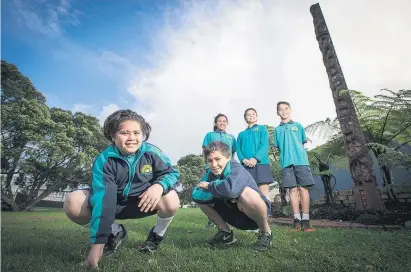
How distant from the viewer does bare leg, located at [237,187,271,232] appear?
2645 millimetres

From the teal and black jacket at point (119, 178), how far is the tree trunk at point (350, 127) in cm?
433

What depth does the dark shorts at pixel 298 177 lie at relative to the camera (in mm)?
4152

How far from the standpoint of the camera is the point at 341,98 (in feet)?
19.6

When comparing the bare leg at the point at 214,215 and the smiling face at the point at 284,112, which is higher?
the smiling face at the point at 284,112

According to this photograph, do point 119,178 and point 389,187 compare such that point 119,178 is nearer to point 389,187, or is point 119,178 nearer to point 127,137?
point 127,137

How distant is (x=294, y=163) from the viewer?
429cm

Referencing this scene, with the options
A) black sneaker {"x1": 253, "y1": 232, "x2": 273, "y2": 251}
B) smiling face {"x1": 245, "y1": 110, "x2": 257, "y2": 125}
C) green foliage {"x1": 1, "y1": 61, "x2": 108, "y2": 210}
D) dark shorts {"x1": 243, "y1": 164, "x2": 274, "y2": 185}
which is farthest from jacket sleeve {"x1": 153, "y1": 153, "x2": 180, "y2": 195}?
green foliage {"x1": 1, "y1": 61, "x2": 108, "y2": 210}

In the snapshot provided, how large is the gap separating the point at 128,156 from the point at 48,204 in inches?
1413

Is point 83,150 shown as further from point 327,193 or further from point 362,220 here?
point 362,220

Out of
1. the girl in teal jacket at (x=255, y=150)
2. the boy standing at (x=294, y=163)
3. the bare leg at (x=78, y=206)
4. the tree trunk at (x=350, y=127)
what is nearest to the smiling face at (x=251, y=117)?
the girl in teal jacket at (x=255, y=150)

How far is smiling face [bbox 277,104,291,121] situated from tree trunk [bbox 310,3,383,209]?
75.4 inches

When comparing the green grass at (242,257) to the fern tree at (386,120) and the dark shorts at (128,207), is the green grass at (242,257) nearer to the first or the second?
the dark shorts at (128,207)

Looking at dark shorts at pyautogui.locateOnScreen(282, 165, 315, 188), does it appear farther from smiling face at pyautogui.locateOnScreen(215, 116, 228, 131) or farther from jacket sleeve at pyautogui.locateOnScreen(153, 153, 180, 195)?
jacket sleeve at pyautogui.locateOnScreen(153, 153, 180, 195)

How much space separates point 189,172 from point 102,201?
28.5 metres
